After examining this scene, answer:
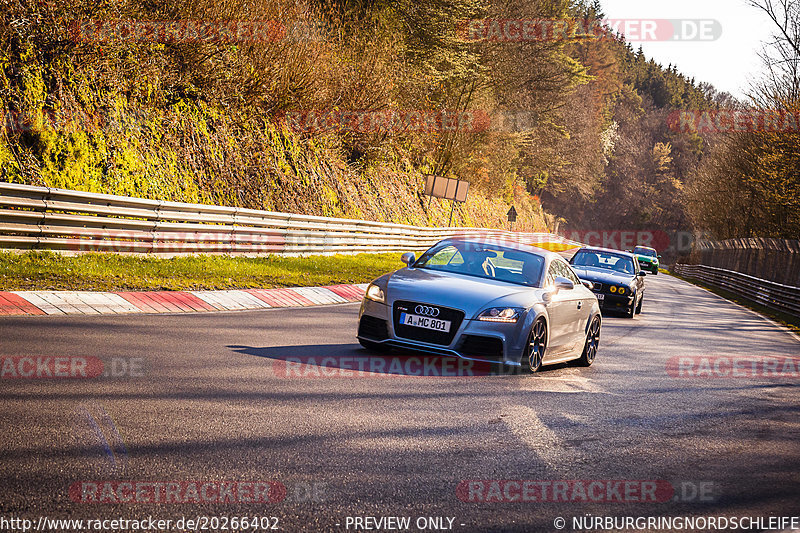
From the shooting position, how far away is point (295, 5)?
28.8 metres

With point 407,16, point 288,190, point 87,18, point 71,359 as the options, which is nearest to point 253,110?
point 288,190

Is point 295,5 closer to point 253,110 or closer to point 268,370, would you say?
point 253,110

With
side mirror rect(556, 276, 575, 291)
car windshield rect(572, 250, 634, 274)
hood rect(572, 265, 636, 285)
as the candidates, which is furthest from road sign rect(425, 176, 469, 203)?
side mirror rect(556, 276, 575, 291)

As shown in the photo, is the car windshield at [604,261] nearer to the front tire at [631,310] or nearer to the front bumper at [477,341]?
the front tire at [631,310]

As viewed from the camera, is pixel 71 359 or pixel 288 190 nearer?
pixel 71 359

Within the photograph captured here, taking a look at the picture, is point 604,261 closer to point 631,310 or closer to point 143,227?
point 631,310

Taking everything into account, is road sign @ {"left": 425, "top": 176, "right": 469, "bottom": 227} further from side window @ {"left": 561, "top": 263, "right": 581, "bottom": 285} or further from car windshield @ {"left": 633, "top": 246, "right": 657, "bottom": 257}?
side window @ {"left": 561, "top": 263, "right": 581, "bottom": 285}

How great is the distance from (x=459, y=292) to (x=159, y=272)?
7584 mm

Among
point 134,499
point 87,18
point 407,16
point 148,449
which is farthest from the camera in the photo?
point 407,16

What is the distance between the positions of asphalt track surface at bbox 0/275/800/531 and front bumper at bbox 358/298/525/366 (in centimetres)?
30

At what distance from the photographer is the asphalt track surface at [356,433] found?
4.42m

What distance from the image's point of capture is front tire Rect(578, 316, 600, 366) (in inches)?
435

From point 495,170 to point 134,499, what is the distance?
5388 centimetres

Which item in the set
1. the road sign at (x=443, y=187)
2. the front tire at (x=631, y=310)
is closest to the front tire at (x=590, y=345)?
the front tire at (x=631, y=310)
